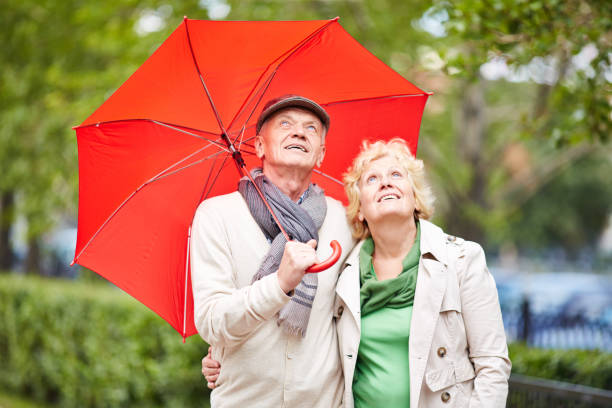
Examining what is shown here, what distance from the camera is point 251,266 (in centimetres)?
260

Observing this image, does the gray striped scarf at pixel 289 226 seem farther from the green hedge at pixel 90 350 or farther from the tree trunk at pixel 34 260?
the tree trunk at pixel 34 260

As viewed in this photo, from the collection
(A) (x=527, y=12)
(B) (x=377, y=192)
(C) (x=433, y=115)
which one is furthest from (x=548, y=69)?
(B) (x=377, y=192)

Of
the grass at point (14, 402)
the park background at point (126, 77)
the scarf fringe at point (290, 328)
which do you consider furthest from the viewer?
the grass at point (14, 402)

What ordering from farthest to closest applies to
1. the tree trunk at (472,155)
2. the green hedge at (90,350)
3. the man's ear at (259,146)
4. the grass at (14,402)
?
the tree trunk at (472,155) → the grass at (14,402) → the green hedge at (90,350) → the man's ear at (259,146)

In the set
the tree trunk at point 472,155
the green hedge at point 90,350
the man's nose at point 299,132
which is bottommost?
the green hedge at point 90,350

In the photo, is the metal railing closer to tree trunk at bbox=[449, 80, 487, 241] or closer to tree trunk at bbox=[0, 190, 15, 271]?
tree trunk at bbox=[449, 80, 487, 241]

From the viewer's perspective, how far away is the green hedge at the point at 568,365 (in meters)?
4.73

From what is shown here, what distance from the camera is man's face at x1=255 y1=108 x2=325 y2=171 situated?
2.71 meters

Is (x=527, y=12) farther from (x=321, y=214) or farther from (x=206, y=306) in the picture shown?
(x=206, y=306)

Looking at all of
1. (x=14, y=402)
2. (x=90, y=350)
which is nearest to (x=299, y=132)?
(x=90, y=350)

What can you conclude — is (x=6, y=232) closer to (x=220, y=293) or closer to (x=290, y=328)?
(x=220, y=293)

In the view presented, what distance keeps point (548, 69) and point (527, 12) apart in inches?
195

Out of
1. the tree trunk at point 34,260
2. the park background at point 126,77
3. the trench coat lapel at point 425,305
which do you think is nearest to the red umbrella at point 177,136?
the trench coat lapel at point 425,305

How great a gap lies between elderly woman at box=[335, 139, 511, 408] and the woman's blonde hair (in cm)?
9
